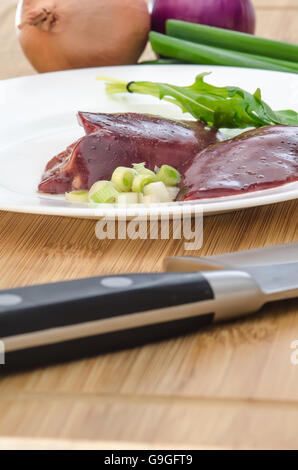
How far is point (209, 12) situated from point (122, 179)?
1.16 meters

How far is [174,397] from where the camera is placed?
3.17 ft

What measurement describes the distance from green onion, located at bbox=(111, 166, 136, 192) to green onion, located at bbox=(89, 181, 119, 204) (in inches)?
0.6

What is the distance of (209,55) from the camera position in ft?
7.42

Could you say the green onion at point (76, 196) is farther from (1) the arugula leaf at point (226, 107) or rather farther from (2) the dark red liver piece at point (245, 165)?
(1) the arugula leaf at point (226, 107)

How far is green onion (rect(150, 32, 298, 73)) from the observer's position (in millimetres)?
2207

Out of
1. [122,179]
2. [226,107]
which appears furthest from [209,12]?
[122,179]

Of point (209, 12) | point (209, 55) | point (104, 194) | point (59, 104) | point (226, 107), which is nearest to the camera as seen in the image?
point (104, 194)

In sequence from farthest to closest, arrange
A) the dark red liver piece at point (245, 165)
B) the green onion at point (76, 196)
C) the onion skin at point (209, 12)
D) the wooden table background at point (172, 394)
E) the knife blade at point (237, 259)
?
the onion skin at point (209, 12) → the green onion at point (76, 196) → the dark red liver piece at point (245, 165) → the knife blade at point (237, 259) → the wooden table background at point (172, 394)

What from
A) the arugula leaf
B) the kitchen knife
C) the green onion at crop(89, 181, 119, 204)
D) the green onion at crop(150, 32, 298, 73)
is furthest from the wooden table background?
the green onion at crop(150, 32, 298, 73)

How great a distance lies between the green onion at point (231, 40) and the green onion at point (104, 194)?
97cm

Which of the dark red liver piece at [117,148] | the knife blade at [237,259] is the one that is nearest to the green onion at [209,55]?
the dark red liver piece at [117,148]

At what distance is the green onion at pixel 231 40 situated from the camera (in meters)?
2.24

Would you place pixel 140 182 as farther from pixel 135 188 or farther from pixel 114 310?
pixel 114 310
